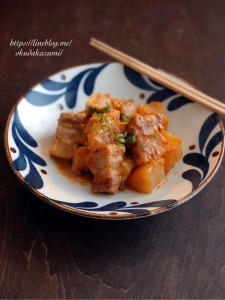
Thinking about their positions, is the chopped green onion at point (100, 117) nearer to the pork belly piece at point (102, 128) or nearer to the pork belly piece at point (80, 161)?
the pork belly piece at point (102, 128)

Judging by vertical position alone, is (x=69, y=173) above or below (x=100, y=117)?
below

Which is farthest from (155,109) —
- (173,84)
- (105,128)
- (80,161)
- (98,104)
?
(80,161)

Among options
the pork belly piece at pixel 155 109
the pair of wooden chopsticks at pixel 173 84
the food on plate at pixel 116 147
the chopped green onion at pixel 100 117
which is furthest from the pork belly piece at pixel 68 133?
the pair of wooden chopsticks at pixel 173 84

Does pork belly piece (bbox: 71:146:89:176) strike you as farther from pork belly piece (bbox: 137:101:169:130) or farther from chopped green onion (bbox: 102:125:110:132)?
pork belly piece (bbox: 137:101:169:130)

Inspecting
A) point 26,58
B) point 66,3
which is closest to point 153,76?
point 26,58

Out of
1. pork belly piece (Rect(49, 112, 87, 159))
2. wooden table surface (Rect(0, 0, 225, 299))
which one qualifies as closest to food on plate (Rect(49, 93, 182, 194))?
pork belly piece (Rect(49, 112, 87, 159))

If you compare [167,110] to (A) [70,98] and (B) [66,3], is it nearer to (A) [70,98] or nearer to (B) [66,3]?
(A) [70,98]

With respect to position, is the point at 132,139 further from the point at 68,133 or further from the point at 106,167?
the point at 68,133

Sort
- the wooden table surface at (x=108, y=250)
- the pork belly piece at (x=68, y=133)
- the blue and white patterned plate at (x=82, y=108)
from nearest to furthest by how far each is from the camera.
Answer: the wooden table surface at (x=108, y=250) < the blue and white patterned plate at (x=82, y=108) < the pork belly piece at (x=68, y=133)
